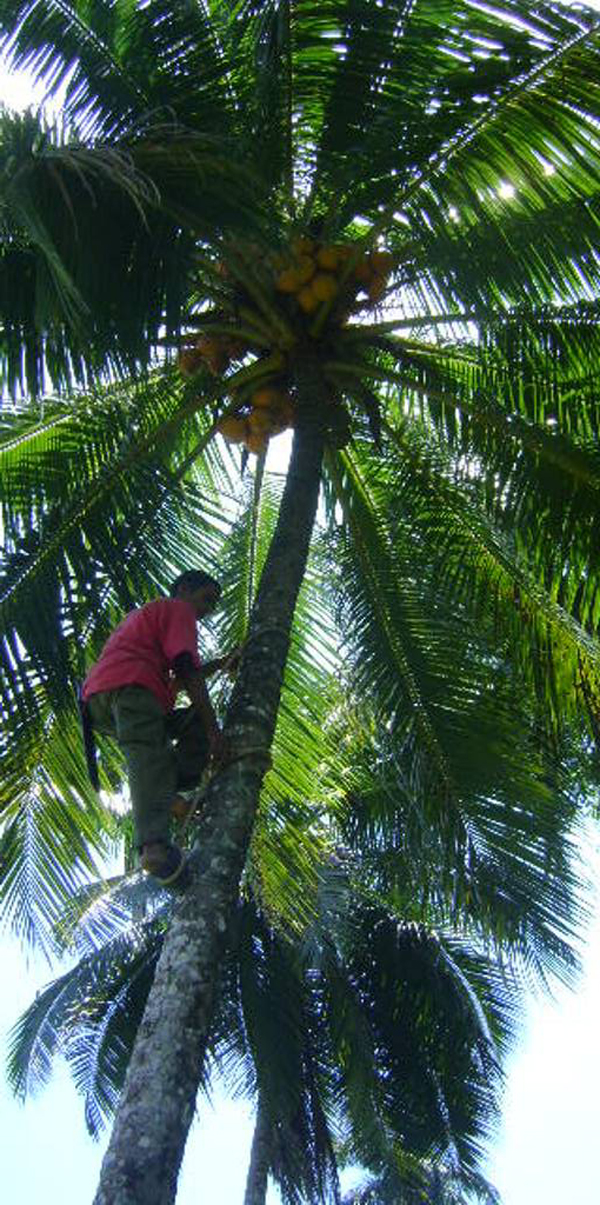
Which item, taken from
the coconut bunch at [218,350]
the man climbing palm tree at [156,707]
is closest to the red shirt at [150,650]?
the man climbing palm tree at [156,707]

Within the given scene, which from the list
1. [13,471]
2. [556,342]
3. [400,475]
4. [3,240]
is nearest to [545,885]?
[400,475]

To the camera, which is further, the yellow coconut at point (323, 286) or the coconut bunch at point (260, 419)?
the coconut bunch at point (260, 419)

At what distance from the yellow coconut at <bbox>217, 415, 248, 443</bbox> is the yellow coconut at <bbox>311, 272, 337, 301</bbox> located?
0.76m

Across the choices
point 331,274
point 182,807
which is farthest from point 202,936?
point 331,274

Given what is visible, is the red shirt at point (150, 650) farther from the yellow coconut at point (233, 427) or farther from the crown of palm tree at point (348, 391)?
the yellow coconut at point (233, 427)

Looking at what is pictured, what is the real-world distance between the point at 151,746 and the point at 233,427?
219cm

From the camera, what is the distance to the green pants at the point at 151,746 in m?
4.45

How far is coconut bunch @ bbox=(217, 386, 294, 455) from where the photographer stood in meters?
6.17

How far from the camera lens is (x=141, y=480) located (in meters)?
6.17

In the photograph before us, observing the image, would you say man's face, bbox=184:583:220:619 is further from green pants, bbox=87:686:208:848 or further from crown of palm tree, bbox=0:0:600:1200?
crown of palm tree, bbox=0:0:600:1200

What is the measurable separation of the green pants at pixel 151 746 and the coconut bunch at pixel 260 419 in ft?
6.08

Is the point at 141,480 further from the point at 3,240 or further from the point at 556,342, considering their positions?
the point at 556,342

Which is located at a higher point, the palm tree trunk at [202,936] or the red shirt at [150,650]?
the red shirt at [150,650]

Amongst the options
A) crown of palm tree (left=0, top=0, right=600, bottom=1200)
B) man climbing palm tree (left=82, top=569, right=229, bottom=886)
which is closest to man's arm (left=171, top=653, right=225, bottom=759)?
man climbing palm tree (left=82, top=569, right=229, bottom=886)
